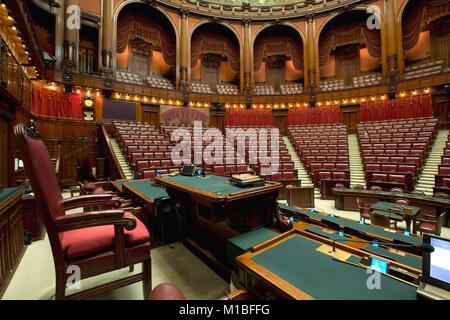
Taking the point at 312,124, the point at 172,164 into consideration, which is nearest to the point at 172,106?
the point at 172,164

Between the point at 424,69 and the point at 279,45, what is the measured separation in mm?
6954

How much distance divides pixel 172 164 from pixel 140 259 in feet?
14.6

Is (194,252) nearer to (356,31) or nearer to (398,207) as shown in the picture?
(398,207)

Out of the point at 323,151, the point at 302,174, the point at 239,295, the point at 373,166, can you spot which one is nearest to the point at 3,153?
the point at 239,295

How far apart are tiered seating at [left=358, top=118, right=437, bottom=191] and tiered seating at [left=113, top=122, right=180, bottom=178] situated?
4.94 metres

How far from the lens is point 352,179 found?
596 centimetres

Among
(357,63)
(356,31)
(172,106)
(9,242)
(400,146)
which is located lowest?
(9,242)

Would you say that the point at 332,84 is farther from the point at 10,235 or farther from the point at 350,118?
the point at 10,235

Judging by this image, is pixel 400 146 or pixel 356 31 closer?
pixel 400 146

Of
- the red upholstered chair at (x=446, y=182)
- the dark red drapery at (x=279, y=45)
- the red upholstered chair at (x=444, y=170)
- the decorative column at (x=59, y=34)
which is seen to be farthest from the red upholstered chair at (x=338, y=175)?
the decorative column at (x=59, y=34)

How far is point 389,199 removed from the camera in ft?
12.4

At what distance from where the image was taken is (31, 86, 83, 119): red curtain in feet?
21.7

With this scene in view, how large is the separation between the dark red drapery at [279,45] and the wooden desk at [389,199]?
9.79 m

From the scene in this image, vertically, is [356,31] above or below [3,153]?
above
